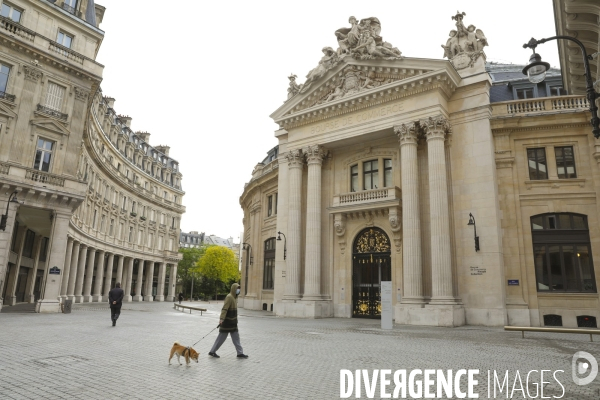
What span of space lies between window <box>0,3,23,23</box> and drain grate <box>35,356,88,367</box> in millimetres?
25608

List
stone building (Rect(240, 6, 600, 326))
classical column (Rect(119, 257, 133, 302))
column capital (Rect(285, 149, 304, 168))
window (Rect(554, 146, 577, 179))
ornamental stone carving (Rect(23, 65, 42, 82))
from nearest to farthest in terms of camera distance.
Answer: stone building (Rect(240, 6, 600, 326)) → window (Rect(554, 146, 577, 179)) → ornamental stone carving (Rect(23, 65, 42, 82)) → column capital (Rect(285, 149, 304, 168)) → classical column (Rect(119, 257, 133, 302))

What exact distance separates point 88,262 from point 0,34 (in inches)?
1217

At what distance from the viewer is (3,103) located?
24906 millimetres

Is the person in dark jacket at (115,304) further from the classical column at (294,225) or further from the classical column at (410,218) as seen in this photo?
the classical column at (410,218)

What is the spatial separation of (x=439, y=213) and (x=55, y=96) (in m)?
25.9

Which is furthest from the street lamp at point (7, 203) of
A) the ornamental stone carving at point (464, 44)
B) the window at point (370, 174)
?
the ornamental stone carving at point (464, 44)

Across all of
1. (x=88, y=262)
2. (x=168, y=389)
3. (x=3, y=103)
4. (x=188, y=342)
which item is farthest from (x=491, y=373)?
(x=88, y=262)

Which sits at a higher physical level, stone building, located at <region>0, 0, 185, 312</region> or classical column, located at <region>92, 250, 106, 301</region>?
stone building, located at <region>0, 0, 185, 312</region>

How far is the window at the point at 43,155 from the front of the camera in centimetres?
2612

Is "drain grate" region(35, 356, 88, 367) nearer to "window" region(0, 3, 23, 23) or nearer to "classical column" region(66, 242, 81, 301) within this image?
"window" region(0, 3, 23, 23)

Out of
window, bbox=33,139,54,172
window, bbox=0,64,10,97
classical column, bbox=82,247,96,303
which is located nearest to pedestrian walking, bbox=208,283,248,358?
window, bbox=33,139,54,172

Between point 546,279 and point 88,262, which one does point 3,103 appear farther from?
point 546,279

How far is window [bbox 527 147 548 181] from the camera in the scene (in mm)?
24156

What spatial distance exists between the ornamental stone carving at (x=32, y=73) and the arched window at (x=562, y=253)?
31943mm
